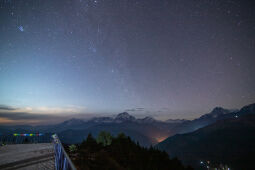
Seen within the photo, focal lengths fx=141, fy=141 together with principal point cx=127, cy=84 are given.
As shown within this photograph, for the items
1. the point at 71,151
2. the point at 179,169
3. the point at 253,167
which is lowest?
the point at 253,167

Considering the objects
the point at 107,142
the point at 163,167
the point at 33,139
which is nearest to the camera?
the point at 33,139

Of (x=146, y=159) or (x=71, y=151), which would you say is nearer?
(x=71, y=151)

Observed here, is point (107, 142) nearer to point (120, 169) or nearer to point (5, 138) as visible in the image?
point (120, 169)

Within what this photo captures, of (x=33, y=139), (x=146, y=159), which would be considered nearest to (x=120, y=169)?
(x=146, y=159)

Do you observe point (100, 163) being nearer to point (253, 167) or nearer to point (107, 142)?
point (107, 142)

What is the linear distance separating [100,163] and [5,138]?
16201 mm

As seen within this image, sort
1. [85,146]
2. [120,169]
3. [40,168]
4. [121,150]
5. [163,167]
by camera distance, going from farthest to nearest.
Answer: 1. [163,167]
2. [121,150]
3. [85,146]
4. [120,169]
5. [40,168]

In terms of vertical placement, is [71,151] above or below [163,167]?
above

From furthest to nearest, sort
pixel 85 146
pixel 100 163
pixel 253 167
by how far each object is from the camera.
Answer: pixel 253 167 < pixel 85 146 < pixel 100 163

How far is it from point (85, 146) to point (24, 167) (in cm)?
2279

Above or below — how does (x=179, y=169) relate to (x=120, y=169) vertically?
below

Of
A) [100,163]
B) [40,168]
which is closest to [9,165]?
[40,168]

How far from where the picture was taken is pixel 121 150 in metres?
34.3

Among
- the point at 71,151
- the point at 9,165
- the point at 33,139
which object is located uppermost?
the point at 9,165
